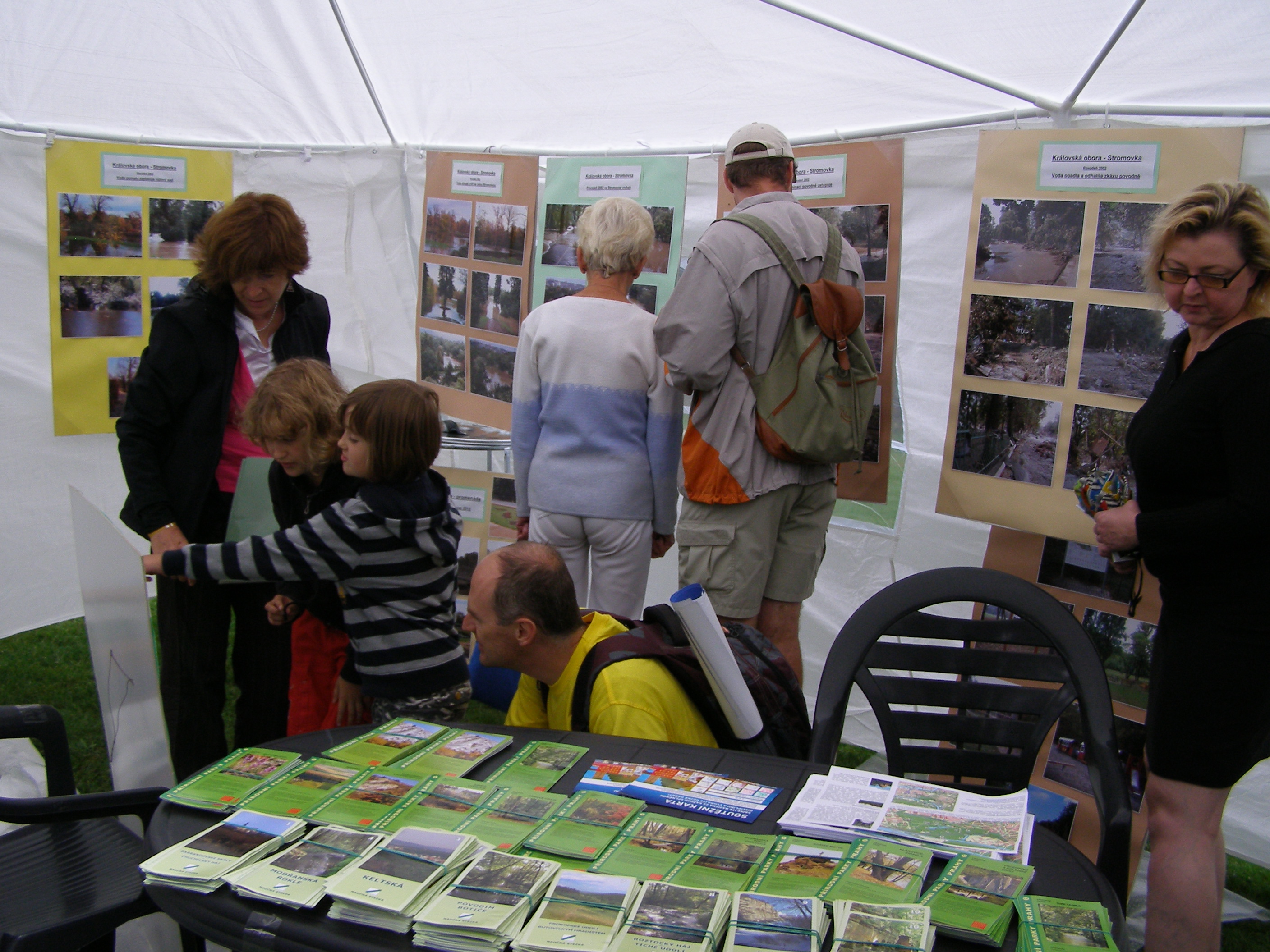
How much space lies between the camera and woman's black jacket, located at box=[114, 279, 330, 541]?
2406mm

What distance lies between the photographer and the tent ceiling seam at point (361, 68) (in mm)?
3564

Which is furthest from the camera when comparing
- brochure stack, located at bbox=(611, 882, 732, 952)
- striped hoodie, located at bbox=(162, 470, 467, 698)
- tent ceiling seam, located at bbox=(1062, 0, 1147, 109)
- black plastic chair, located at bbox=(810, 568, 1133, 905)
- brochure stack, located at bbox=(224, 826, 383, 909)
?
tent ceiling seam, located at bbox=(1062, 0, 1147, 109)

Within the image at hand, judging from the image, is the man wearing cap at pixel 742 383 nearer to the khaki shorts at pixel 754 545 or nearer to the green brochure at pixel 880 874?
the khaki shorts at pixel 754 545

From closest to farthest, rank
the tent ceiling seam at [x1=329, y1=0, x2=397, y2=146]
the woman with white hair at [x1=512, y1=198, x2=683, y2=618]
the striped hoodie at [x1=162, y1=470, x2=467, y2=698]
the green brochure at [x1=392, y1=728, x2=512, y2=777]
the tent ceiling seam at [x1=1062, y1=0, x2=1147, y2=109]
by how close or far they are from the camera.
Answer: the green brochure at [x1=392, y1=728, x2=512, y2=777]
the striped hoodie at [x1=162, y1=470, x2=467, y2=698]
the tent ceiling seam at [x1=1062, y1=0, x2=1147, y2=109]
the woman with white hair at [x1=512, y1=198, x2=683, y2=618]
the tent ceiling seam at [x1=329, y1=0, x2=397, y2=146]

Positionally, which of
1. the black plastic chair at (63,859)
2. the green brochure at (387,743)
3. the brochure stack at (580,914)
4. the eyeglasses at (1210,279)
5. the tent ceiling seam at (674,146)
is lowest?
the black plastic chair at (63,859)

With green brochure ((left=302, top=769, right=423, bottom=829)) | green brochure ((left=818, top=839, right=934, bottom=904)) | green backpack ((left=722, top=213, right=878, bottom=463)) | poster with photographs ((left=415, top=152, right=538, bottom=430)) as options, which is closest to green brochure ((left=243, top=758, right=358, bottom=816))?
green brochure ((left=302, top=769, right=423, bottom=829))

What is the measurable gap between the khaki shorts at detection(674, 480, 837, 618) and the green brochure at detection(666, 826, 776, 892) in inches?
48.4

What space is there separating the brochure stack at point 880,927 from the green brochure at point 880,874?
22 millimetres

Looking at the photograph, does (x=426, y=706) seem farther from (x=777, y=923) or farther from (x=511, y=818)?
(x=777, y=923)

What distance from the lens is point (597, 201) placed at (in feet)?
10.7

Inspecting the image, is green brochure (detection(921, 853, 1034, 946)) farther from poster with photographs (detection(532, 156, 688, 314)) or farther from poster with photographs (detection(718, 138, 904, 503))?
poster with photographs (detection(532, 156, 688, 314))

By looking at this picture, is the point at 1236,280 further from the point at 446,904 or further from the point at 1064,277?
the point at 446,904

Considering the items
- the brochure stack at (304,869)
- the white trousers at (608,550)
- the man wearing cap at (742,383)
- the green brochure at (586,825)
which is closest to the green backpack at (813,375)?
the man wearing cap at (742,383)

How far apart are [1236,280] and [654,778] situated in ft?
4.30
